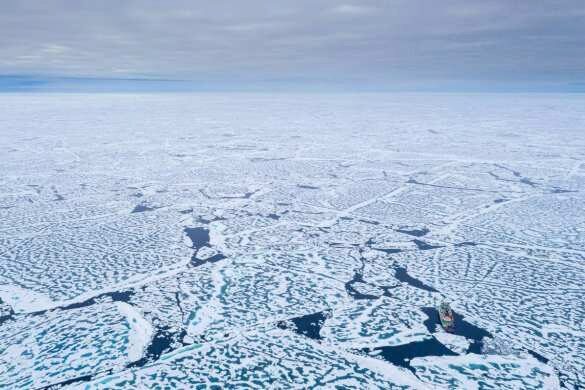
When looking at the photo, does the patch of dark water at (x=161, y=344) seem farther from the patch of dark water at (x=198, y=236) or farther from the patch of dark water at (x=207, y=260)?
the patch of dark water at (x=198, y=236)

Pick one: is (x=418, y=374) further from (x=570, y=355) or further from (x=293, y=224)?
(x=293, y=224)

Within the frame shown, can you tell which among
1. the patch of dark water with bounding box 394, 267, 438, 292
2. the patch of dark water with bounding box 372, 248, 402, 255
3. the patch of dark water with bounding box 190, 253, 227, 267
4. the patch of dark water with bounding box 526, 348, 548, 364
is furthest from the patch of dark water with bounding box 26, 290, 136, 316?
the patch of dark water with bounding box 526, 348, 548, 364

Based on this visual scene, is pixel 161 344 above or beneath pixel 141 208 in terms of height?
beneath

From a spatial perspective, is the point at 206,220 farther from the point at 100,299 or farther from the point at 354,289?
the point at 354,289

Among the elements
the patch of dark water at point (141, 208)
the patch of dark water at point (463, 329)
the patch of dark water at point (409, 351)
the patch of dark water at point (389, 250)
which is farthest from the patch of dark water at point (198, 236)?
the patch of dark water at point (463, 329)

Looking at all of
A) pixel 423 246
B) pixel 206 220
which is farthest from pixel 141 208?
pixel 423 246

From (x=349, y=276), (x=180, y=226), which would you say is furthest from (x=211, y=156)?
(x=349, y=276)

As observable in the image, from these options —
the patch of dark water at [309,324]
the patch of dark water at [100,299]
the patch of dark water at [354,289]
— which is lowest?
the patch of dark water at [309,324]
